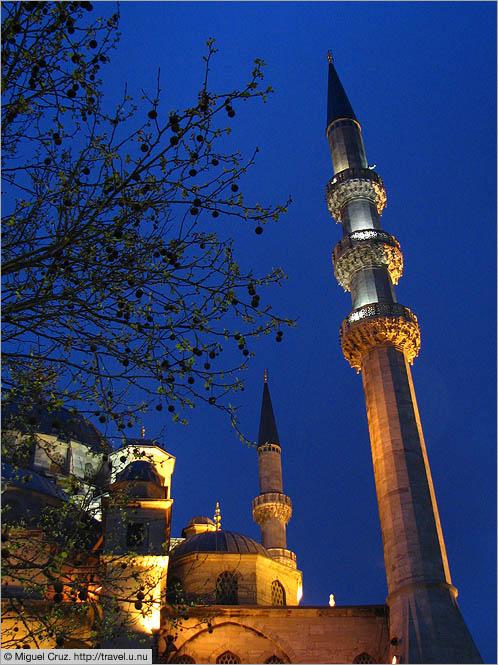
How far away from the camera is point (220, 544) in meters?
22.3

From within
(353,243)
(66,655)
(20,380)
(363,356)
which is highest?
(353,243)

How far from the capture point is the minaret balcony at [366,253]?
931 inches

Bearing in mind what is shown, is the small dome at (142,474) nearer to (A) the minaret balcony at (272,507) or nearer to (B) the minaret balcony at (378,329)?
(B) the minaret balcony at (378,329)

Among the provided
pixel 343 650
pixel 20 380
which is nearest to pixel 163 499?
pixel 343 650

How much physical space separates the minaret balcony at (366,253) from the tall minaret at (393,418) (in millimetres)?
38

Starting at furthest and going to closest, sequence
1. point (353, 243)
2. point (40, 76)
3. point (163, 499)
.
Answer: point (353, 243), point (163, 499), point (40, 76)

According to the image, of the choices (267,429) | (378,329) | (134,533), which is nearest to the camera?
(134,533)

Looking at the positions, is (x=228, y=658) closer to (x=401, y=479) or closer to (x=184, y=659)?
(x=184, y=659)

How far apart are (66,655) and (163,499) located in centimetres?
1195

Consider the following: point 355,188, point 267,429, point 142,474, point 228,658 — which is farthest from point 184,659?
point 355,188

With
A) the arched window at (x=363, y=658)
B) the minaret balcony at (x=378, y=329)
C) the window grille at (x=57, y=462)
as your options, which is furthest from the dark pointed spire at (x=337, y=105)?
the arched window at (x=363, y=658)

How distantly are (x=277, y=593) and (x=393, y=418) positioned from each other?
762cm

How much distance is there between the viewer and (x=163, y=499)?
2092 cm

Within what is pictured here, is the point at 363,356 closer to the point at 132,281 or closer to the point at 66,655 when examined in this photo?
the point at 66,655
